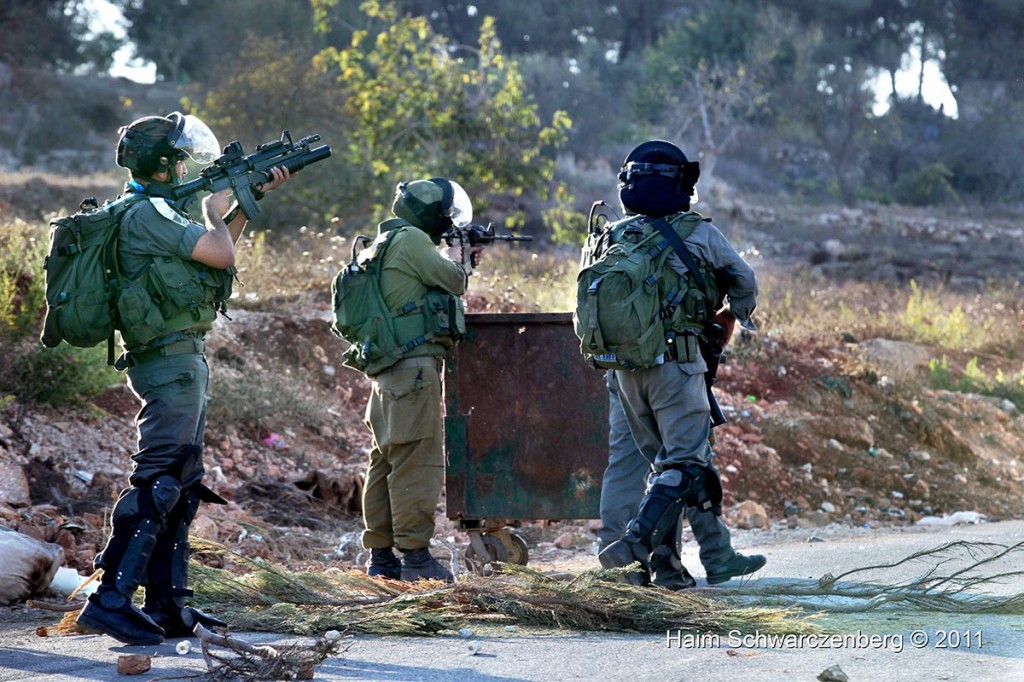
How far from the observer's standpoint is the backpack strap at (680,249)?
614cm

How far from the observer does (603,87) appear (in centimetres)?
4669

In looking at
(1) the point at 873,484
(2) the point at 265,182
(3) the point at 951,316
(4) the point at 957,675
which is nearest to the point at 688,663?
(4) the point at 957,675

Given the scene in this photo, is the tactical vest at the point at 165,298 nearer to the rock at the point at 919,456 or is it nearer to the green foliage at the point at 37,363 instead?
the green foliage at the point at 37,363

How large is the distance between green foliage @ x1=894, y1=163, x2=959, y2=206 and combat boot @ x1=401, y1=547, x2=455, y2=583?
36.9m

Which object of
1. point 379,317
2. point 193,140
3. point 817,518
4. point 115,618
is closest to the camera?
point 115,618

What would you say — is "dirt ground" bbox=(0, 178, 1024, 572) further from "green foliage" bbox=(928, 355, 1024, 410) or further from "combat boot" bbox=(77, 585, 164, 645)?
"combat boot" bbox=(77, 585, 164, 645)

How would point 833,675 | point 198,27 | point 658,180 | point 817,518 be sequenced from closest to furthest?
point 833,675, point 658,180, point 817,518, point 198,27

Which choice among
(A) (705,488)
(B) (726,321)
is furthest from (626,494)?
(B) (726,321)

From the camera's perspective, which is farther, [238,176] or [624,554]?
[624,554]

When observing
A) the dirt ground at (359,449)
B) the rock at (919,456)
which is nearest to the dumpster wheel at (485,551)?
the dirt ground at (359,449)

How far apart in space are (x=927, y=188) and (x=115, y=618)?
39160 mm

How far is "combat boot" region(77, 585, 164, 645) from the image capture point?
17.0 feet

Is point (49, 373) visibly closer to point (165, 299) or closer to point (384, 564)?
point (384, 564)

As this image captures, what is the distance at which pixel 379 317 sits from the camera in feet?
22.3
